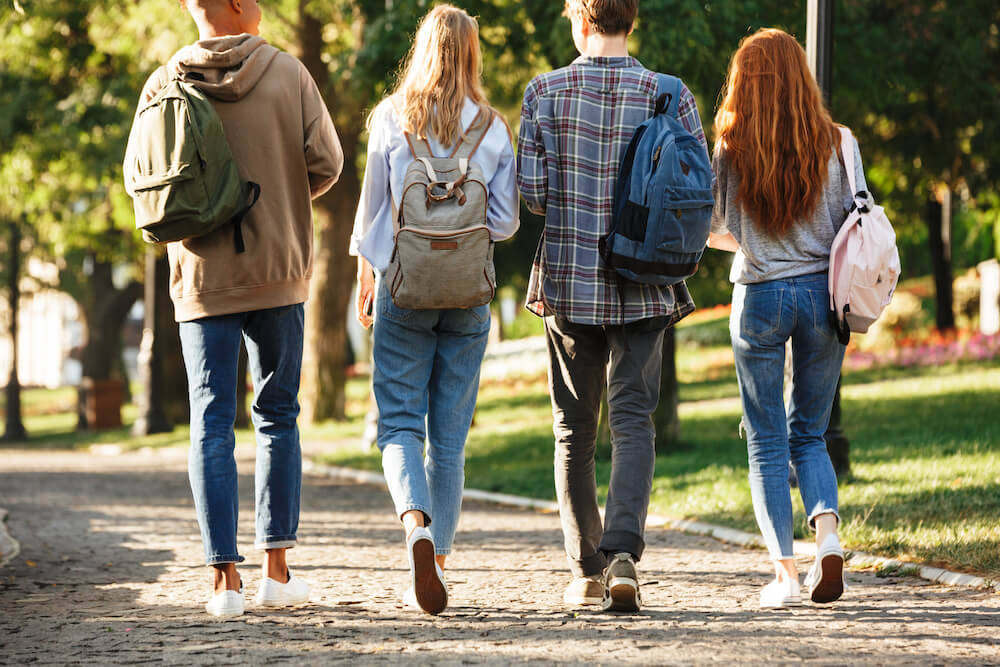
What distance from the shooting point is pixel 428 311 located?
4762mm

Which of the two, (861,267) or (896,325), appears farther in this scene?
(896,325)

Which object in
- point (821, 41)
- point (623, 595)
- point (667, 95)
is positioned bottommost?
point (623, 595)

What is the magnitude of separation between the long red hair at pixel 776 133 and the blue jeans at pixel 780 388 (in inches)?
10.4

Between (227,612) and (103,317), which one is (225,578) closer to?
(227,612)

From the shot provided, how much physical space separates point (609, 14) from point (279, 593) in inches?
97.3

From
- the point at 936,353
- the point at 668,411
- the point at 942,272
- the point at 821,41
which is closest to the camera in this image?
the point at 821,41

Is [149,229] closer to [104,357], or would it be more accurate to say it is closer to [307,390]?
[307,390]

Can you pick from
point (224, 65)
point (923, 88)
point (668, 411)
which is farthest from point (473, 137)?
point (923, 88)

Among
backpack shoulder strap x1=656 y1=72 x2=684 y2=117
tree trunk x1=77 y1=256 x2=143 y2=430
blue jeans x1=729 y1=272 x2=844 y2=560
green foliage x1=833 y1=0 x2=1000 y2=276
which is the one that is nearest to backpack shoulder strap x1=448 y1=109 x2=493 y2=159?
backpack shoulder strap x1=656 y1=72 x2=684 y2=117

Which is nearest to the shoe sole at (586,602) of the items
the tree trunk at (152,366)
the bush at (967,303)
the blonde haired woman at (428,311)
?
the blonde haired woman at (428,311)

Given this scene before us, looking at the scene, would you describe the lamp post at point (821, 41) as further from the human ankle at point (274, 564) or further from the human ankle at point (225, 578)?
the human ankle at point (225, 578)

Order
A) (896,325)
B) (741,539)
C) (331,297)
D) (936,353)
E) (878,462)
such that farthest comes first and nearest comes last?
(896,325), (331,297), (936,353), (878,462), (741,539)

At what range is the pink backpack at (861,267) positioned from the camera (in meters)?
4.75

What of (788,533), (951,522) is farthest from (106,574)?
(951,522)
